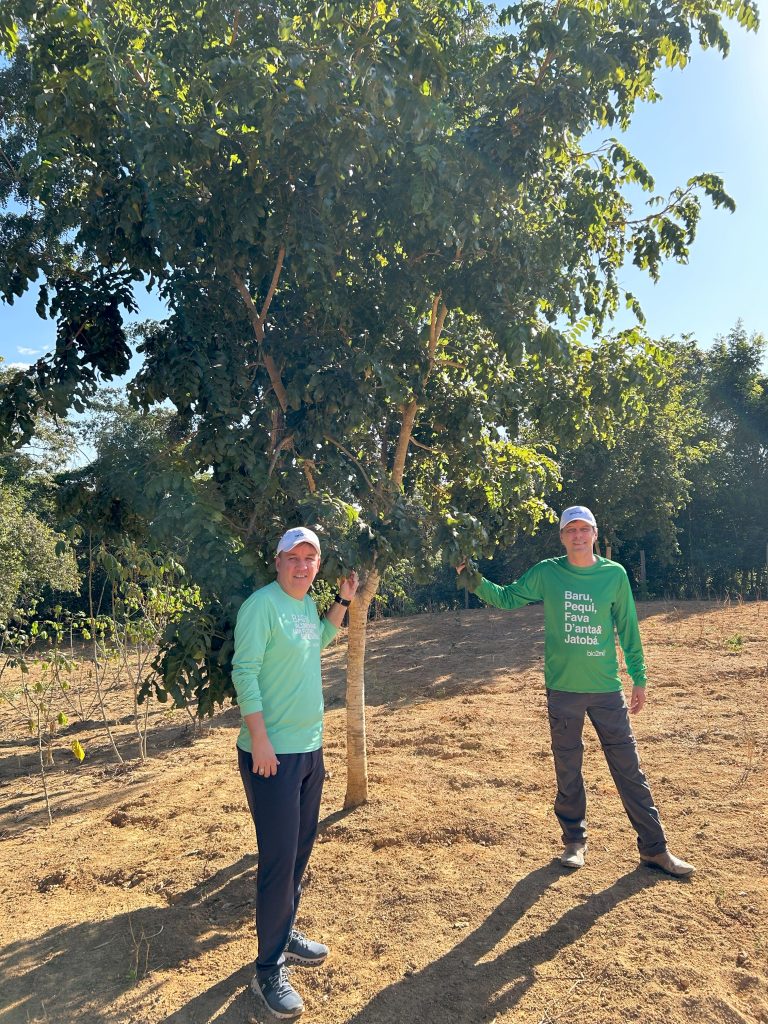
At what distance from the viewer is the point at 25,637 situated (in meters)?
7.33

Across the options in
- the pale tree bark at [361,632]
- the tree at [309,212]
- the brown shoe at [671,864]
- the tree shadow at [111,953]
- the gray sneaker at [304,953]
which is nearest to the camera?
the tree shadow at [111,953]

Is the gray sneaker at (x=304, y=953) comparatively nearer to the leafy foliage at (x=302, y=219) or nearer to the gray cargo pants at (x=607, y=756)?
the leafy foliage at (x=302, y=219)

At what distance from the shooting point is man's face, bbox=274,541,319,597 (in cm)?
295

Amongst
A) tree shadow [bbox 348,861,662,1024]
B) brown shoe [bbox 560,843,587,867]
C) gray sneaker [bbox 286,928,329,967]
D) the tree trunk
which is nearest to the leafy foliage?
the tree trunk

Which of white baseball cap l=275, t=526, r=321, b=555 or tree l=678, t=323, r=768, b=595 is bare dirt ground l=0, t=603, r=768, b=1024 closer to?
white baseball cap l=275, t=526, r=321, b=555

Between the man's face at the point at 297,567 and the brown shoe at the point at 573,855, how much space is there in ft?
7.20

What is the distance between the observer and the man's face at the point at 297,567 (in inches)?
116

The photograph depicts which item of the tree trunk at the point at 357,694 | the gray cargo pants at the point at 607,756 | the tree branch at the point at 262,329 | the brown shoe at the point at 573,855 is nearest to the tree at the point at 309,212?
the tree branch at the point at 262,329

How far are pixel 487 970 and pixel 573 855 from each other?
3.49ft

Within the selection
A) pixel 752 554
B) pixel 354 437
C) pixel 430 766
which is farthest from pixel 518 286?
pixel 752 554

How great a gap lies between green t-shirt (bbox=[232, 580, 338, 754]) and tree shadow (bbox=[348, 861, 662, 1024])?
103cm

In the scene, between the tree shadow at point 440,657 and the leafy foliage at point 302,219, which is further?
the tree shadow at point 440,657

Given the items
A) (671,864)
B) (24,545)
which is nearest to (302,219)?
(671,864)

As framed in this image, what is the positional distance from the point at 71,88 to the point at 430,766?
4940 mm
